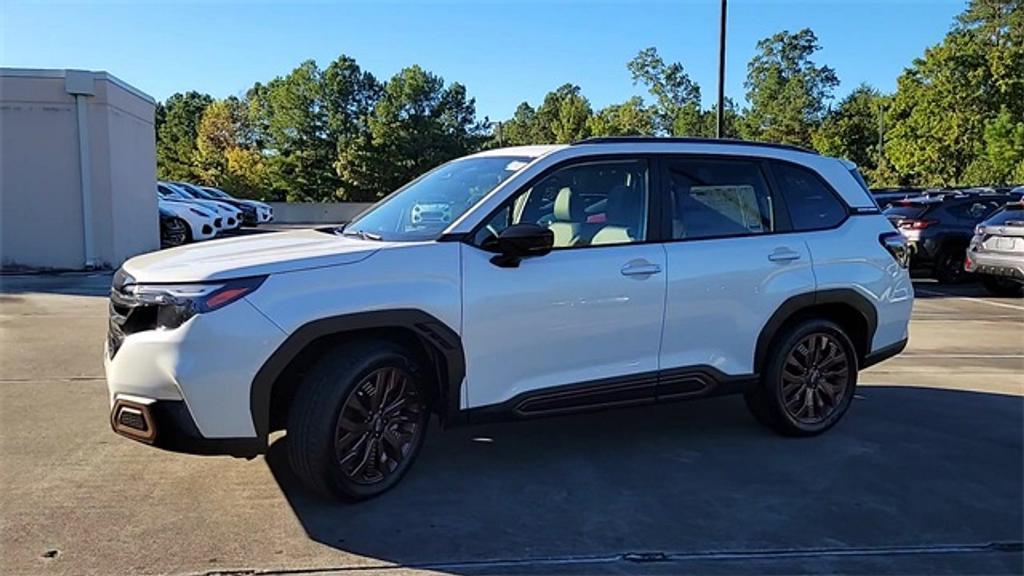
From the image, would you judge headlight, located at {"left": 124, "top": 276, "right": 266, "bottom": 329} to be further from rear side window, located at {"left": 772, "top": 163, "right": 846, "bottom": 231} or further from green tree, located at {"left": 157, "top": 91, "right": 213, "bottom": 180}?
green tree, located at {"left": 157, "top": 91, "right": 213, "bottom": 180}

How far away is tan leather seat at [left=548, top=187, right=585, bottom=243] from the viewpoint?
181 inches

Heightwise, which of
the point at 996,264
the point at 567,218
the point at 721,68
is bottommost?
the point at 996,264

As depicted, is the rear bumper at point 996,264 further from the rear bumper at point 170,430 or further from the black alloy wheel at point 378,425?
the rear bumper at point 170,430

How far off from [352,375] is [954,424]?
13.8 feet

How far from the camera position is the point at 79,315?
974cm

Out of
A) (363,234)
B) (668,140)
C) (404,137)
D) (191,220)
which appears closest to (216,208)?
(191,220)

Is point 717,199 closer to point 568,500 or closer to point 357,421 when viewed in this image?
point 568,500

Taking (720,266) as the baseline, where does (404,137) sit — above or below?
above

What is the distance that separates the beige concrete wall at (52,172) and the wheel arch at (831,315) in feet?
42.4

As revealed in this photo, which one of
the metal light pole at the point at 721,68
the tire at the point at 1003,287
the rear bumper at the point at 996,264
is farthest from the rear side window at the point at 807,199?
the metal light pole at the point at 721,68

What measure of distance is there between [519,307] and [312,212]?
46.4m

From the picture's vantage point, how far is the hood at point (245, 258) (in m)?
3.80

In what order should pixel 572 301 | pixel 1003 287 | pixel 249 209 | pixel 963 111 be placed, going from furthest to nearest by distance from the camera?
pixel 963 111
pixel 249 209
pixel 1003 287
pixel 572 301

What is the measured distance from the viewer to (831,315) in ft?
18.2
